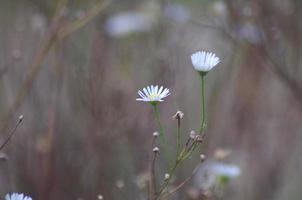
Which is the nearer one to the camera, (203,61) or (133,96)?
(203,61)

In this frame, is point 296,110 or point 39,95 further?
point 296,110

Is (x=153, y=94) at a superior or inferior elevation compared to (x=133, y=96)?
inferior

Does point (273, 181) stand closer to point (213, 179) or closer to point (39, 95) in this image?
point (213, 179)

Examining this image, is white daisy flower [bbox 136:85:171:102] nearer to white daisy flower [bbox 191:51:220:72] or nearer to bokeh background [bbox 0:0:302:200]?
white daisy flower [bbox 191:51:220:72]

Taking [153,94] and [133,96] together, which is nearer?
[153,94]

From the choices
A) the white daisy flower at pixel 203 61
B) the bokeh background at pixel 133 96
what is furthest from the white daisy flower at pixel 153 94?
the bokeh background at pixel 133 96

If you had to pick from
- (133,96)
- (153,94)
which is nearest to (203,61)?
(153,94)

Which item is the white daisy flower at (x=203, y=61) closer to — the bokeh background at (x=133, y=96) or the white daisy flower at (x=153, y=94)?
the white daisy flower at (x=153, y=94)

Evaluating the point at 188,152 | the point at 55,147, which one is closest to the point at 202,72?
the point at 188,152

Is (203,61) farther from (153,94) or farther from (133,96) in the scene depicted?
(133,96)
